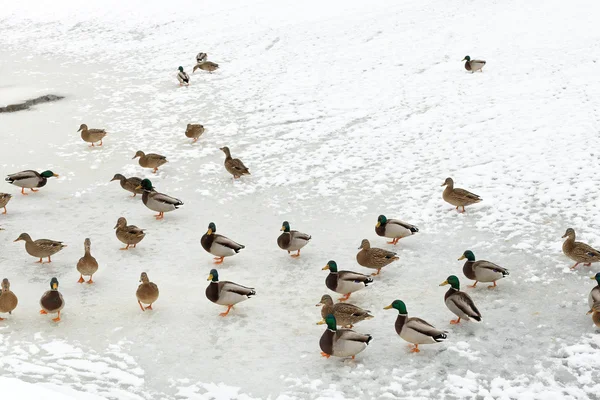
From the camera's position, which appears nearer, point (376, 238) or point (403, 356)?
point (403, 356)

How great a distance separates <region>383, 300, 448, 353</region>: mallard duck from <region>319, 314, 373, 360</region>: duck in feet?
1.20

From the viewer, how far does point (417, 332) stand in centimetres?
720

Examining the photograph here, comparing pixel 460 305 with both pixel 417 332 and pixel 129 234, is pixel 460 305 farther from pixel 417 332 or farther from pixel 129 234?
pixel 129 234

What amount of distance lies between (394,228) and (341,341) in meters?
2.99

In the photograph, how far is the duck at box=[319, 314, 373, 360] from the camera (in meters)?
7.09

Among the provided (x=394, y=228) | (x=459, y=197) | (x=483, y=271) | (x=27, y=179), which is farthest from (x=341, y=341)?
(x=27, y=179)

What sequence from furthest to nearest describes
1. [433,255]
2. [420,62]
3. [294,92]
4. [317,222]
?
1. [420,62]
2. [294,92]
3. [317,222]
4. [433,255]

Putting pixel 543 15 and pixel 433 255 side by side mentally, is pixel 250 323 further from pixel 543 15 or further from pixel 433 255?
pixel 543 15

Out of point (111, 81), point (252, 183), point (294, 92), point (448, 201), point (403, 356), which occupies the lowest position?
point (403, 356)

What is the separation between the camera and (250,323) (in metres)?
8.16

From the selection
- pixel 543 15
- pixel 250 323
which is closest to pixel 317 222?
pixel 250 323

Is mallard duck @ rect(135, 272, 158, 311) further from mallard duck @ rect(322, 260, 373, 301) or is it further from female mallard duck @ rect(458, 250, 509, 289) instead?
female mallard duck @ rect(458, 250, 509, 289)

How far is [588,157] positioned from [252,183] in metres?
5.90

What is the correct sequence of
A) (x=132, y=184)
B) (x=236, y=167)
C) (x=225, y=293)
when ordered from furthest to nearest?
(x=236, y=167)
(x=132, y=184)
(x=225, y=293)
